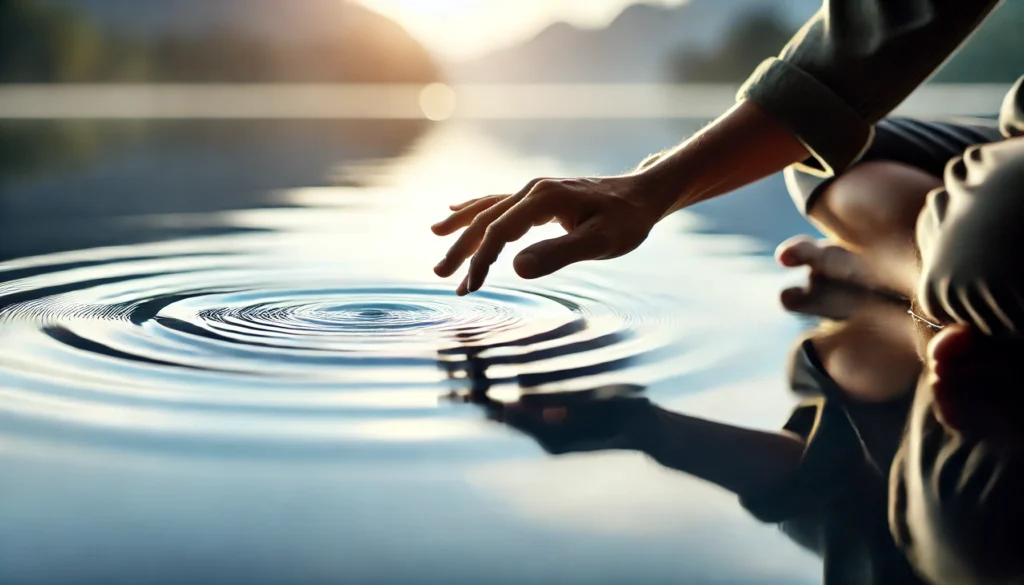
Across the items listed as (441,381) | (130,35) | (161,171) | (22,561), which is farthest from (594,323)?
(130,35)

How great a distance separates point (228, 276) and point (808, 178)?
1017 millimetres

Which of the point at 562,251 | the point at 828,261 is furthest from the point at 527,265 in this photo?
the point at 828,261

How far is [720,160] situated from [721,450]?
0.40m

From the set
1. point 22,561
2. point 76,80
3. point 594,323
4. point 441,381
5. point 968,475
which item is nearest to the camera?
point 22,561

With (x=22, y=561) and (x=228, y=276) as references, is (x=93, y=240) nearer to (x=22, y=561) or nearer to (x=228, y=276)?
(x=228, y=276)

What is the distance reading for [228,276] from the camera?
5.41 ft

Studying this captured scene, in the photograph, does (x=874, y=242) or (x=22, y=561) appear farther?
(x=874, y=242)

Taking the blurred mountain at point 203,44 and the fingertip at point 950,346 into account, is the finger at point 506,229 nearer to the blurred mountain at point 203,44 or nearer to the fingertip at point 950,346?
the fingertip at point 950,346

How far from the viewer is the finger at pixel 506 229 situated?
0.96 metres

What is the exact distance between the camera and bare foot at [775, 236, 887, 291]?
1.66 meters

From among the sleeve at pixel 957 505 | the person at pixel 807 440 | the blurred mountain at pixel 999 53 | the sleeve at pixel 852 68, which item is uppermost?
the blurred mountain at pixel 999 53

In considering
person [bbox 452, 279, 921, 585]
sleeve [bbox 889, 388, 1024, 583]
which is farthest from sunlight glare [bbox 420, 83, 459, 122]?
sleeve [bbox 889, 388, 1024, 583]

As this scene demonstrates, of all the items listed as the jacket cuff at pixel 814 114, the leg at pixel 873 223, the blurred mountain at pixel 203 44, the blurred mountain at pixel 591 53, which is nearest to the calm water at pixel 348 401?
the leg at pixel 873 223

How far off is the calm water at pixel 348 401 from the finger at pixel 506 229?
0.45 feet
